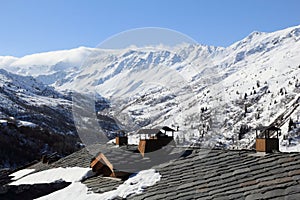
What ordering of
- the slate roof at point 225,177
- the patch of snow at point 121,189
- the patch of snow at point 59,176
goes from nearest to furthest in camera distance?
1. the slate roof at point 225,177
2. the patch of snow at point 121,189
3. the patch of snow at point 59,176

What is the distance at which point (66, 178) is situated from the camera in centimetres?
1178

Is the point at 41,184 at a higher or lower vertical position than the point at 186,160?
lower

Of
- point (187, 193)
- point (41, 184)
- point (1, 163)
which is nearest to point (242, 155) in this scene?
point (187, 193)

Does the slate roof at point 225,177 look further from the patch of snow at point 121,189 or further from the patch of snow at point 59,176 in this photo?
the patch of snow at point 59,176

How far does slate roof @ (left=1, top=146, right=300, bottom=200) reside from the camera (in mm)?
6562

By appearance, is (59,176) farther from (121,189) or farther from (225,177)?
(225,177)

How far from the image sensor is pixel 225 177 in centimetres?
770

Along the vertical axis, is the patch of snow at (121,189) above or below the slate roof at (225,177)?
below

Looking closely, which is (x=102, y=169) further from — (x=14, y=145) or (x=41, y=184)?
(x=14, y=145)

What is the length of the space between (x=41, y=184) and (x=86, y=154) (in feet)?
8.23

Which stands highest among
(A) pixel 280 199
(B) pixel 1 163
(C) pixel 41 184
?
(A) pixel 280 199

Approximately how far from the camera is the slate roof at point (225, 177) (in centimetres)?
656

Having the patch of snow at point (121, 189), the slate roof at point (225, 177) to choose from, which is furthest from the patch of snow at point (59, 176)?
the slate roof at point (225, 177)

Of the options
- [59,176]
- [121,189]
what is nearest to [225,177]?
[121,189]
